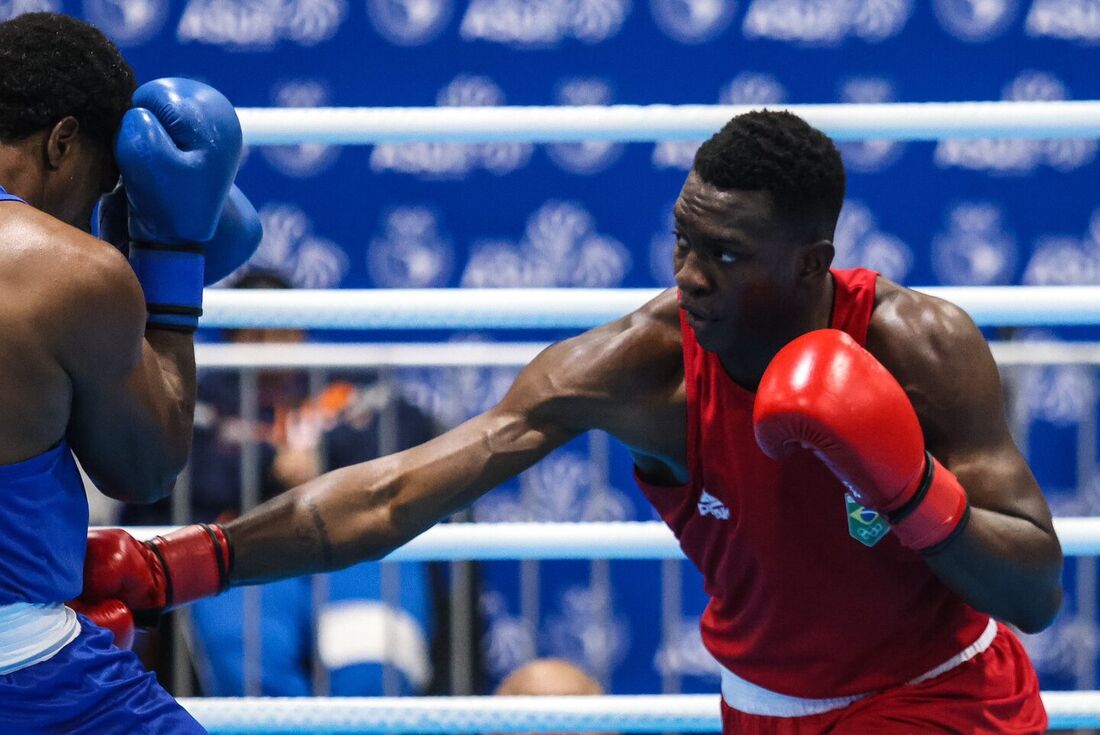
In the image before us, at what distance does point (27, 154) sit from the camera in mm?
1702

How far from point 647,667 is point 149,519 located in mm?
1335

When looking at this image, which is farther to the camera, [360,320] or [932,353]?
[360,320]

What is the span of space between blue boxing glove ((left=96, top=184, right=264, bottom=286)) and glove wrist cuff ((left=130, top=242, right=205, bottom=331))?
2.2 inches

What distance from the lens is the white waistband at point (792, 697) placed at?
2004 mm

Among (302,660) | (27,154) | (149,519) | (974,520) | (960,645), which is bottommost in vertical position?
(302,660)

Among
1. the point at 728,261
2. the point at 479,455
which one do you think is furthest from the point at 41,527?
the point at 728,261

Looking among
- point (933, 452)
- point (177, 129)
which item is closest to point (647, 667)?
point (933, 452)

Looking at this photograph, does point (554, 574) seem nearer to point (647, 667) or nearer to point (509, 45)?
point (647, 667)

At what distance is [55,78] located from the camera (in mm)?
1688

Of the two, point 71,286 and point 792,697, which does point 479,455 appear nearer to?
point 792,697

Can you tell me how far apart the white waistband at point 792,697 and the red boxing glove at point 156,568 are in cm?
71

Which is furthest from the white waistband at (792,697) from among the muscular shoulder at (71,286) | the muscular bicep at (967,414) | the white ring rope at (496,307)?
the muscular shoulder at (71,286)

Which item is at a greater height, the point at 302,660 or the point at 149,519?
the point at 149,519

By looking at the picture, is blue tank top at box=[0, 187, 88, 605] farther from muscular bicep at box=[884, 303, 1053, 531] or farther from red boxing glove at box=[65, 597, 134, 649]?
muscular bicep at box=[884, 303, 1053, 531]
